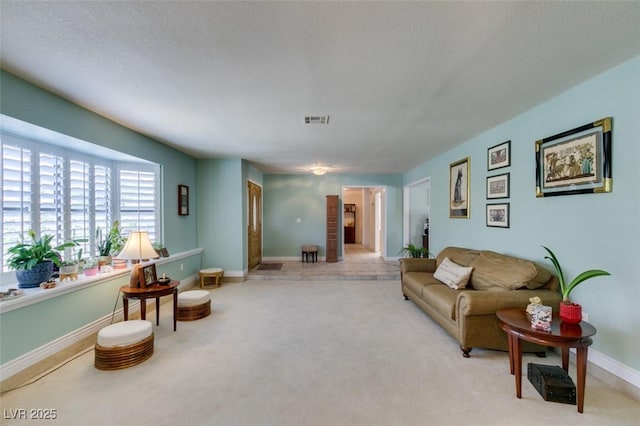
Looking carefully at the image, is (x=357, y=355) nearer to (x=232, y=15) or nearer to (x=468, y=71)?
(x=468, y=71)

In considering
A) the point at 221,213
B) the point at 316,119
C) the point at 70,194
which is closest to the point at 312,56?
the point at 316,119

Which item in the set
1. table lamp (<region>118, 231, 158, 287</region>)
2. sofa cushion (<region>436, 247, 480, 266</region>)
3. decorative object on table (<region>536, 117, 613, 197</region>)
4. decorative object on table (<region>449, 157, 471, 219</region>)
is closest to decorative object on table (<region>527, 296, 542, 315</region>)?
decorative object on table (<region>536, 117, 613, 197</region>)

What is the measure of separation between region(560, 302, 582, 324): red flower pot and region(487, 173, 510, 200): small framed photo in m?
1.53

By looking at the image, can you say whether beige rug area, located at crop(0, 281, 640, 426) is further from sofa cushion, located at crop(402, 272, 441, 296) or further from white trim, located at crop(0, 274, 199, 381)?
sofa cushion, located at crop(402, 272, 441, 296)

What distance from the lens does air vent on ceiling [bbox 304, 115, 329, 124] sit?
3.06m

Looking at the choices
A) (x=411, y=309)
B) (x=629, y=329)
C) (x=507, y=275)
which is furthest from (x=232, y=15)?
(x=411, y=309)

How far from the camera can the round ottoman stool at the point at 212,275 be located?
4.91 meters

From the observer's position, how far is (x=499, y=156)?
132 inches

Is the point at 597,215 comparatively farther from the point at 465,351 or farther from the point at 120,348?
the point at 120,348

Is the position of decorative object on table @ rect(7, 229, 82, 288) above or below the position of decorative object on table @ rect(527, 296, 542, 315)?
above

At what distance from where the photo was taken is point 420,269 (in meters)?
4.25

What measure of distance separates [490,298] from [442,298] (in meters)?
0.57

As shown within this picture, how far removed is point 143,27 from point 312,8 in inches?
40.7

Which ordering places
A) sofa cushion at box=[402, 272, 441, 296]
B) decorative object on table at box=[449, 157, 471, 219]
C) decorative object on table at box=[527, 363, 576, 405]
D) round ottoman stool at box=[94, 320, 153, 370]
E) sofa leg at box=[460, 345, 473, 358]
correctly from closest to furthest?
1. decorative object on table at box=[527, 363, 576, 405]
2. round ottoman stool at box=[94, 320, 153, 370]
3. sofa leg at box=[460, 345, 473, 358]
4. sofa cushion at box=[402, 272, 441, 296]
5. decorative object on table at box=[449, 157, 471, 219]
